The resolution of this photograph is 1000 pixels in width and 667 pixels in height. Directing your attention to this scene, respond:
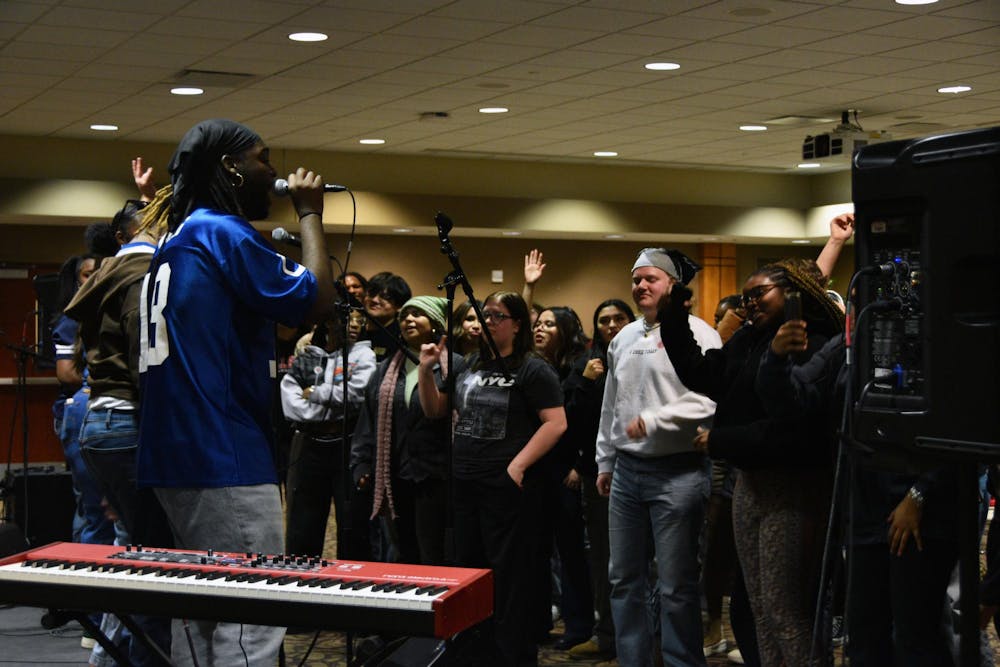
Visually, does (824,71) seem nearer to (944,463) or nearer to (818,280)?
(818,280)

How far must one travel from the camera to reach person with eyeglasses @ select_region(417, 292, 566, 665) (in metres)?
4.72

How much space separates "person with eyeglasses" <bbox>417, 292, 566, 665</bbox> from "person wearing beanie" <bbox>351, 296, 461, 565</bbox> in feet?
0.48

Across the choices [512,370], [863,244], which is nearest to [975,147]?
[863,244]

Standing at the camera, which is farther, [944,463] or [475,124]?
[475,124]

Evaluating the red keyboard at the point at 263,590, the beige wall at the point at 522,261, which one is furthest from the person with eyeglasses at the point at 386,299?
the beige wall at the point at 522,261

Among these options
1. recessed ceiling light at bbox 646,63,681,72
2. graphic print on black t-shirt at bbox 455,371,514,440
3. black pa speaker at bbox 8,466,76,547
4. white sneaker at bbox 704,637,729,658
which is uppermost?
recessed ceiling light at bbox 646,63,681,72

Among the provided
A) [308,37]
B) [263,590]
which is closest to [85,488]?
[308,37]

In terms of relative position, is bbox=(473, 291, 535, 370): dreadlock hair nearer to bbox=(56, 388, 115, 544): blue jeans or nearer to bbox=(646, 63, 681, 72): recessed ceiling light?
bbox=(56, 388, 115, 544): blue jeans

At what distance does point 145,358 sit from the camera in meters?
2.75

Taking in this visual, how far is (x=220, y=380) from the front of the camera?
268 centimetres

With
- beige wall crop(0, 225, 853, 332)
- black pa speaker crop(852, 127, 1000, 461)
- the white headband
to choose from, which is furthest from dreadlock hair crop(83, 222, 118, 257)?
beige wall crop(0, 225, 853, 332)

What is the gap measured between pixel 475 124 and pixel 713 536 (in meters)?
6.00

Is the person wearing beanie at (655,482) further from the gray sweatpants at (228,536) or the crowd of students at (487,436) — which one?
the gray sweatpants at (228,536)

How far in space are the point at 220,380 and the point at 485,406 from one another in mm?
2232
